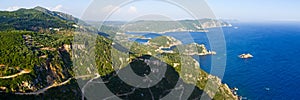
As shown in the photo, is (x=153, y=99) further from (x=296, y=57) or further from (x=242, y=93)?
(x=296, y=57)

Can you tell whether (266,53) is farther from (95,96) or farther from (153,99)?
(95,96)

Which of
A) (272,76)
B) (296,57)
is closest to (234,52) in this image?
(296,57)

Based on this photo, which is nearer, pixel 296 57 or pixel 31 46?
pixel 31 46

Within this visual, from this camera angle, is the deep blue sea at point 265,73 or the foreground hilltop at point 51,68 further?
the deep blue sea at point 265,73

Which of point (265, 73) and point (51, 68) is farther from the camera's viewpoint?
point (265, 73)

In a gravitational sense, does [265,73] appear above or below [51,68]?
below

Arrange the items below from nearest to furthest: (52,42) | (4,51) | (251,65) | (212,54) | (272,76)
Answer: (4,51) → (52,42) → (272,76) → (251,65) → (212,54)

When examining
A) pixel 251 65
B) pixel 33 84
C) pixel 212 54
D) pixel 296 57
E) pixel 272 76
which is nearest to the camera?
pixel 33 84

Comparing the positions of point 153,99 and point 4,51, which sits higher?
point 4,51

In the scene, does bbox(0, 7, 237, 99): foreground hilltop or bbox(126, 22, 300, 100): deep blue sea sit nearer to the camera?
bbox(0, 7, 237, 99): foreground hilltop
